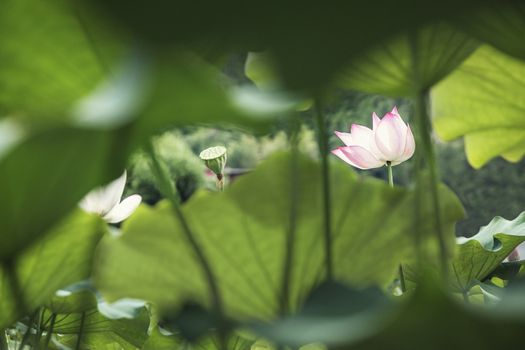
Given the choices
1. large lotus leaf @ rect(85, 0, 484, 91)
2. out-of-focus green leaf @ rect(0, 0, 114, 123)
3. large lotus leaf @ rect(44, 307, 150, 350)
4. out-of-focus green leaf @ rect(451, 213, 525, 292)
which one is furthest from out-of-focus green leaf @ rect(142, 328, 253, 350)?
large lotus leaf @ rect(85, 0, 484, 91)

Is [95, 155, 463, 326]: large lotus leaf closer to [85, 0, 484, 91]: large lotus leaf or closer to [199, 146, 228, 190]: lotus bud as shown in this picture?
[85, 0, 484, 91]: large lotus leaf

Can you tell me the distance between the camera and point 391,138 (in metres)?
0.62

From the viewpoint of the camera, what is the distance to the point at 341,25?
138mm

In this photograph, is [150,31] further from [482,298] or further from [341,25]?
[482,298]

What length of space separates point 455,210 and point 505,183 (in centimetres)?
1114

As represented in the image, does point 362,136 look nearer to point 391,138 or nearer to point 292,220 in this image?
point 391,138

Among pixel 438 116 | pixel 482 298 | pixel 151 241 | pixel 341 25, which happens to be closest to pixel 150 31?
pixel 341 25

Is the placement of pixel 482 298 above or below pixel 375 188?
below

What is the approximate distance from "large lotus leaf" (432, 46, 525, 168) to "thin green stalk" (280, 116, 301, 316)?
0.12 metres

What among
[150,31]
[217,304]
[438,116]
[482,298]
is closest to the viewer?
[150,31]

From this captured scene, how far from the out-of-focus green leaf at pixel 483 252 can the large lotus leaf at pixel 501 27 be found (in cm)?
25

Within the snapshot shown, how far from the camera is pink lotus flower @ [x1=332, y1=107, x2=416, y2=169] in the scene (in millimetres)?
612

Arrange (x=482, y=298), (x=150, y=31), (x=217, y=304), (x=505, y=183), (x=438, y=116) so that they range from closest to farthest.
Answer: (x=150, y=31) → (x=217, y=304) → (x=438, y=116) → (x=482, y=298) → (x=505, y=183)

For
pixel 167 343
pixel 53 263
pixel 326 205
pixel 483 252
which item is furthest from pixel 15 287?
pixel 483 252
